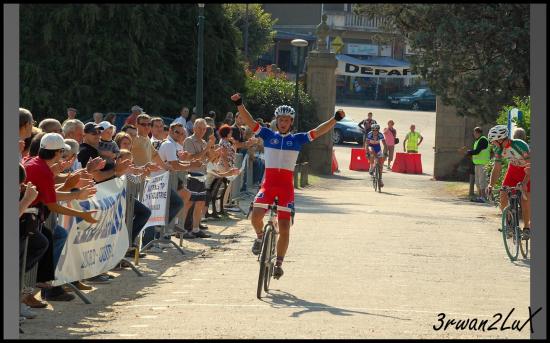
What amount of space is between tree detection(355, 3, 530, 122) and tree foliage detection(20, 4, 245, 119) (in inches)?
245

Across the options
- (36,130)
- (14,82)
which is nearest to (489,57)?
(36,130)

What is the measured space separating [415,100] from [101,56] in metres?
42.6

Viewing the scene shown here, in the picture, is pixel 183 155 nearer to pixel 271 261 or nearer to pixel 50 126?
pixel 50 126

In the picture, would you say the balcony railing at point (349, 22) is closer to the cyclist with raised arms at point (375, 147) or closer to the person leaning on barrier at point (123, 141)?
the cyclist with raised arms at point (375, 147)

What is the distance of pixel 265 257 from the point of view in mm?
12492

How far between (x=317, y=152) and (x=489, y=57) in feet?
28.4

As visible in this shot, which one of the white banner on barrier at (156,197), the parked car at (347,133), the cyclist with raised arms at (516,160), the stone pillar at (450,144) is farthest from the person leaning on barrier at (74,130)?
the parked car at (347,133)

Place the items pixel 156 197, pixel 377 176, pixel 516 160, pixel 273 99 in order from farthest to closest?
1. pixel 273 99
2. pixel 377 176
3. pixel 516 160
4. pixel 156 197

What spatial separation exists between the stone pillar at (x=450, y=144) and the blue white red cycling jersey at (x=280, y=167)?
2732cm

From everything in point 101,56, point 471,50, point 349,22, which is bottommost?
Answer: point 101,56

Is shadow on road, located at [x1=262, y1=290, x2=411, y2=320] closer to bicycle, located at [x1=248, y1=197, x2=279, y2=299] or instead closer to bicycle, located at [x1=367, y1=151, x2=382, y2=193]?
bicycle, located at [x1=248, y1=197, x2=279, y2=299]

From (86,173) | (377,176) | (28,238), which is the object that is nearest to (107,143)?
(86,173)

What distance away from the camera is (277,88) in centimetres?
4325

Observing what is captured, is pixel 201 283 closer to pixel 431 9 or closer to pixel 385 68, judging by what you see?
pixel 431 9
